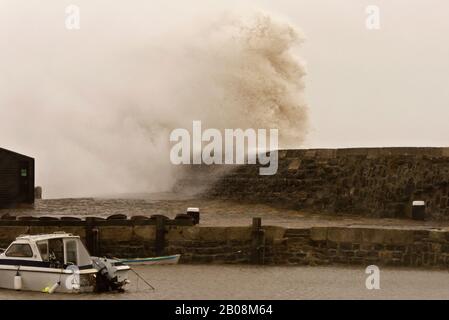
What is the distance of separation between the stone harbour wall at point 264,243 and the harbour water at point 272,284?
1.41ft

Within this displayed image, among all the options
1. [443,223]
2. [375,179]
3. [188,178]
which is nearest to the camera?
[443,223]

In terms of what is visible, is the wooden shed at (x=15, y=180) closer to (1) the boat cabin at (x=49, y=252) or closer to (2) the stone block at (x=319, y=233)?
(1) the boat cabin at (x=49, y=252)

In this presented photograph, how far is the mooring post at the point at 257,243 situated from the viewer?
66.1 ft

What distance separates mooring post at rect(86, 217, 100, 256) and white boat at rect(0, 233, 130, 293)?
3140 mm

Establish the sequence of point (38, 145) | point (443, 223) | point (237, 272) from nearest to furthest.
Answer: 1. point (237, 272)
2. point (443, 223)
3. point (38, 145)

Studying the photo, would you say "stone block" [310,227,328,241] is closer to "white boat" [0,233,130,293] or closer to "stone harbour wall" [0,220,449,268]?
"stone harbour wall" [0,220,449,268]

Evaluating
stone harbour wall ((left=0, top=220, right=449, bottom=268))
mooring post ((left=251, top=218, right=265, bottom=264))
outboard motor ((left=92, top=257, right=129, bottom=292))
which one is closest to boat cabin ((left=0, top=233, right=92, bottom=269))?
outboard motor ((left=92, top=257, right=129, bottom=292))

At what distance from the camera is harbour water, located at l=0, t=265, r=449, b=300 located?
52.9 ft

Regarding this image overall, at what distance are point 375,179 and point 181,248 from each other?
229 inches

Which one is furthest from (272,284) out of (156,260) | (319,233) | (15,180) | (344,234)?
(15,180)

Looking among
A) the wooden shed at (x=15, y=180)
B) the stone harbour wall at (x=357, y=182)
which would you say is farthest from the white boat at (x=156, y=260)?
the wooden shed at (x=15, y=180)
